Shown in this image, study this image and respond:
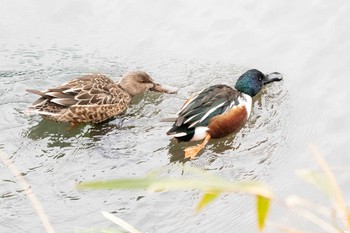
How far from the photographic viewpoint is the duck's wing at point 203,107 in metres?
5.78

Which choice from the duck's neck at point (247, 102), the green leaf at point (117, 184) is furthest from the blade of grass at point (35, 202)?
the duck's neck at point (247, 102)

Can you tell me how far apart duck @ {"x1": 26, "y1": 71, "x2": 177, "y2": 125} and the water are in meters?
0.11

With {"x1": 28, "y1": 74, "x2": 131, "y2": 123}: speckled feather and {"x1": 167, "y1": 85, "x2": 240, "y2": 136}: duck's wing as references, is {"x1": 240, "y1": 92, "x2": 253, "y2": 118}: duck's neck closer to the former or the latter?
{"x1": 167, "y1": 85, "x2": 240, "y2": 136}: duck's wing

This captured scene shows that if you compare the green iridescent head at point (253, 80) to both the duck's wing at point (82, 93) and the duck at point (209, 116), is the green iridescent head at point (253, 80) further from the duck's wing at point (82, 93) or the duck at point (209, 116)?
the duck's wing at point (82, 93)

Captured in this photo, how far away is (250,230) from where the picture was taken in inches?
186

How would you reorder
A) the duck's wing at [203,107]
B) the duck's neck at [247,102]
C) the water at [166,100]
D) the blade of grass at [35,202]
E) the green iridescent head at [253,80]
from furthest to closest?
the green iridescent head at [253,80] < the duck's neck at [247,102] < the duck's wing at [203,107] < the water at [166,100] < the blade of grass at [35,202]

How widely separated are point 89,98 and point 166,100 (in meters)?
0.80

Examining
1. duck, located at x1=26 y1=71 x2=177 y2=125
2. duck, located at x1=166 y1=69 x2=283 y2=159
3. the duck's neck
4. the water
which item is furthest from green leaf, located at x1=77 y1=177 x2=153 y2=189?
the duck's neck

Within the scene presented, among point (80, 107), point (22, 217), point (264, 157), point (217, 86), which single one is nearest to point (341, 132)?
point (264, 157)

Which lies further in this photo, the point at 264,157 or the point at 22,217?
the point at 264,157

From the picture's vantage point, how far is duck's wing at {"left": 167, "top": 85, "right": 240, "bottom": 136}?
5.78 meters

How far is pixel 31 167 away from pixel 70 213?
2.40 feet

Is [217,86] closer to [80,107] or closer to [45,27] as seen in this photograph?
[80,107]

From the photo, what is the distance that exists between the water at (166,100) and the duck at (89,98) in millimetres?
114
